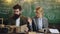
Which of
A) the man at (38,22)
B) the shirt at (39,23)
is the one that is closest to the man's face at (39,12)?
the man at (38,22)

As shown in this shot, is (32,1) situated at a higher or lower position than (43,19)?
higher

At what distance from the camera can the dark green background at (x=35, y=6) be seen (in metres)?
4.03

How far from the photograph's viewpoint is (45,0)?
4.07 metres

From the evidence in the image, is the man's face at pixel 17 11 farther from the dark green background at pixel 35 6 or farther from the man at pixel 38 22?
the man at pixel 38 22

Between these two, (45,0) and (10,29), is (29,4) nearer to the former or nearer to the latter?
(45,0)

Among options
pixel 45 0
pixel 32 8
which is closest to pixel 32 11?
pixel 32 8

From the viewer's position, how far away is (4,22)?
158 inches

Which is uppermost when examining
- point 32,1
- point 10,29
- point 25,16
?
point 32,1

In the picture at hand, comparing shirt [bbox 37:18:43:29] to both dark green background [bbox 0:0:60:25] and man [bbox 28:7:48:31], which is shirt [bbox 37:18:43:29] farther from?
dark green background [bbox 0:0:60:25]

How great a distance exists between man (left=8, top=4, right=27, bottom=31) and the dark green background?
73 millimetres

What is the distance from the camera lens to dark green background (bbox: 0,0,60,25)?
4031 millimetres

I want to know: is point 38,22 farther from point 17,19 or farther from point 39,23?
point 17,19

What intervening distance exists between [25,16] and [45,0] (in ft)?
1.70

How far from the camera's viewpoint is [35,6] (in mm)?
4047
